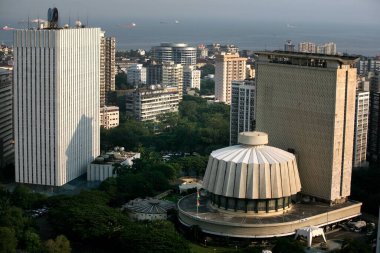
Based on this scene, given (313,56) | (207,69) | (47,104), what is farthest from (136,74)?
(313,56)

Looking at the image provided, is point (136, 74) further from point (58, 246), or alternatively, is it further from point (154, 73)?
point (58, 246)

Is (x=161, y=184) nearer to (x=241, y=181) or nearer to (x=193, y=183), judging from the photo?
(x=193, y=183)

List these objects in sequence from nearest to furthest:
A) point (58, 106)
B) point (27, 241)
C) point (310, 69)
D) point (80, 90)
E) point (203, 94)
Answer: point (27, 241) → point (310, 69) → point (58, 106) → point (80, 90) → point (203, 94)

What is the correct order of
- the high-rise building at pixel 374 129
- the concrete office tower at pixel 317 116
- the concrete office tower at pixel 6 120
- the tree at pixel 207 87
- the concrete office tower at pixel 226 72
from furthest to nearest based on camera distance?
the tree at pixel 207 87 → the concrete office tower at pixel 226 72 → the high-rise building at pixel 374 129 → the concrete office tower at pixel 6 120 → the concrete office tower at pixel 317 116

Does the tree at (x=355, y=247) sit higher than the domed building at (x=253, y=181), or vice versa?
the domed building at (x=253, y=181)

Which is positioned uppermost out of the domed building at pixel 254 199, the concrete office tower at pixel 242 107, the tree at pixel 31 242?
the concrete office tower at pixel 242 107

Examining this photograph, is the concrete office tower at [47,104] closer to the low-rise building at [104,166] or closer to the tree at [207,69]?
the low-rise building at [104,166]

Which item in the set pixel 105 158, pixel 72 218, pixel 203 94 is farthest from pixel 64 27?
pixel 203 94

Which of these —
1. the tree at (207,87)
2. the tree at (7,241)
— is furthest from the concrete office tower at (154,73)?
the tree at (7,241)
